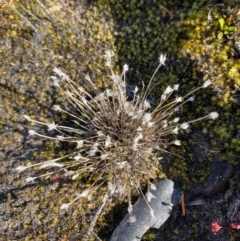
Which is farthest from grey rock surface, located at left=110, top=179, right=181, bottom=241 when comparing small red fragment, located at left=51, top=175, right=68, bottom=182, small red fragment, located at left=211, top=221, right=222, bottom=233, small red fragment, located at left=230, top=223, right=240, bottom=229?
small red fragment, located at left=51, top=175, right=68, bottom=182

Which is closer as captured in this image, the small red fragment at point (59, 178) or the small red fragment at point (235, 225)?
the small red fragment at point (235, 225)

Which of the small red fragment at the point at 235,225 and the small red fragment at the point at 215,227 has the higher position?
the small red fragment at the point at 235,225

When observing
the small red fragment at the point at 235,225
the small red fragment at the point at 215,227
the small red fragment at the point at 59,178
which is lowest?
the small red fragment at the point at 59,178

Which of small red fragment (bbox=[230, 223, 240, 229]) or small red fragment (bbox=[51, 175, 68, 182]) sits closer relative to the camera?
small red fragment (bbox=[230, 223, 240, 229])

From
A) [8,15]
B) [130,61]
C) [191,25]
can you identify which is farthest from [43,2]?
[191,25]

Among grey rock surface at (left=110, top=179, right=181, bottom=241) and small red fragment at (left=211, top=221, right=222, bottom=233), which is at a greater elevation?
small red fragment at (left=211, top=221, right=222, bottom=233)

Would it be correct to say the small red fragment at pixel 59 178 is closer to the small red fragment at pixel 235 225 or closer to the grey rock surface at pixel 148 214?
the grey rock surface at pixel 148 214

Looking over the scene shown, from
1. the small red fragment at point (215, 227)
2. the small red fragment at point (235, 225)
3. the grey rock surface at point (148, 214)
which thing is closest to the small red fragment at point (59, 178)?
the grey rock surface at point (148, 214)

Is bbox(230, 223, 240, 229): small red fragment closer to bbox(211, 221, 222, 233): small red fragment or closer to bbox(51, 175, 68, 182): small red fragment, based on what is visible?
bbox(211, 221, 222, 233): small red fragment
